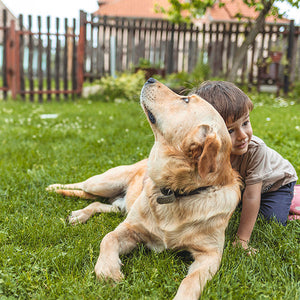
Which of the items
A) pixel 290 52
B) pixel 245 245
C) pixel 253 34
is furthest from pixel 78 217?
pixel 290 52

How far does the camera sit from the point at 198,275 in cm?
212

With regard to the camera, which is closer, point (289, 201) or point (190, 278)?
point (190, 278)

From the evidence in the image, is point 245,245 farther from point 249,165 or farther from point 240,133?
point 240,133

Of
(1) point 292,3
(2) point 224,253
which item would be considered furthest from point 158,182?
(1) point 292,3

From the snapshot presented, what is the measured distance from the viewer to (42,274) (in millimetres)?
2213

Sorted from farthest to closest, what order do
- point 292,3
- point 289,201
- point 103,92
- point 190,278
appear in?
point 103,92
point 292,3
point 289,201
point 190,278

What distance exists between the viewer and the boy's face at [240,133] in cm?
274

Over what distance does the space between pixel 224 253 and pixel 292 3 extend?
25.3 ft

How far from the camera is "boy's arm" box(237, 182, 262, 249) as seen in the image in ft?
8.98

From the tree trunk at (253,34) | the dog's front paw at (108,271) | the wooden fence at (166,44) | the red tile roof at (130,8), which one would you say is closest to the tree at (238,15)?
the tree trunk at (253,34)

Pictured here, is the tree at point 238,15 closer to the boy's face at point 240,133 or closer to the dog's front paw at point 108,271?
the boy's face at point 240,133

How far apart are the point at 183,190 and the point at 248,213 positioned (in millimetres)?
704

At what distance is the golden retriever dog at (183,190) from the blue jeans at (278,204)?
0.68m

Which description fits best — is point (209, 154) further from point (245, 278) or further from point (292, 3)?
point (292, 3)
